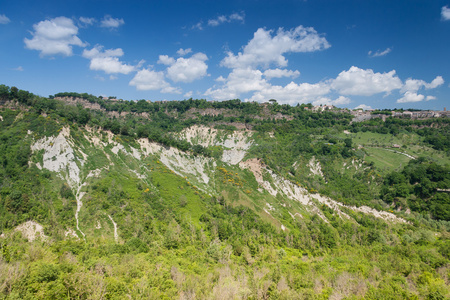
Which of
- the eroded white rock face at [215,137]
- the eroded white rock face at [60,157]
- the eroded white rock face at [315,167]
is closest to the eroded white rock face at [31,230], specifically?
the eroded white rock face at [60,157]

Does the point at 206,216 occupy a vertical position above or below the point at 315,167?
below

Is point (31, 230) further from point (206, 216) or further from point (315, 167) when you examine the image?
point (315, 167)

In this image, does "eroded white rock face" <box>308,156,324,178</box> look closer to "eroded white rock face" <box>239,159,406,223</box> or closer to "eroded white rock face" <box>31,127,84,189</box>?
"eroded white rock face" <box>239,159,406,223</box>

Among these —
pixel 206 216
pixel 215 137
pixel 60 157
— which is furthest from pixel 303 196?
pixel 60 157

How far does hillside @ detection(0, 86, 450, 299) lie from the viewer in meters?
26.1

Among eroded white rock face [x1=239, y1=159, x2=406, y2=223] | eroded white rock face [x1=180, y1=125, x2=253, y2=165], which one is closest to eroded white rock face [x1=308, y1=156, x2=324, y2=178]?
eroded white rock face [x1=239, y1=159, x2=406, y2=223]

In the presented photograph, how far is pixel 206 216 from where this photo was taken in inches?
2154

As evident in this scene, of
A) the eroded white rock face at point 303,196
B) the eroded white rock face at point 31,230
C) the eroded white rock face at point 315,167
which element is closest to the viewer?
the eroded white rock face at point 31,230

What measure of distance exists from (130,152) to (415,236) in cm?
8694

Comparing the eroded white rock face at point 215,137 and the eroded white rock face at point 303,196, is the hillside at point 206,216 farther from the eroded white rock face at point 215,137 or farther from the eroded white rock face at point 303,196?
the eroded white rock face at point 215,137

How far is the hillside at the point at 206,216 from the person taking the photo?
26.1m

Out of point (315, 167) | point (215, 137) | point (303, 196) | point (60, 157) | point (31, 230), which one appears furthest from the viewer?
point (215, 137)

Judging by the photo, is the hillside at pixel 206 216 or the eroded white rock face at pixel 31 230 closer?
the hillside at pixel 206 216

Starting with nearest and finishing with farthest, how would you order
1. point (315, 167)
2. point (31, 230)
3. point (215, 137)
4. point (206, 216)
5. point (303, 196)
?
point (31, 230), point (206, 216), point (303, 196), point (315, 167), point (215, 137)
